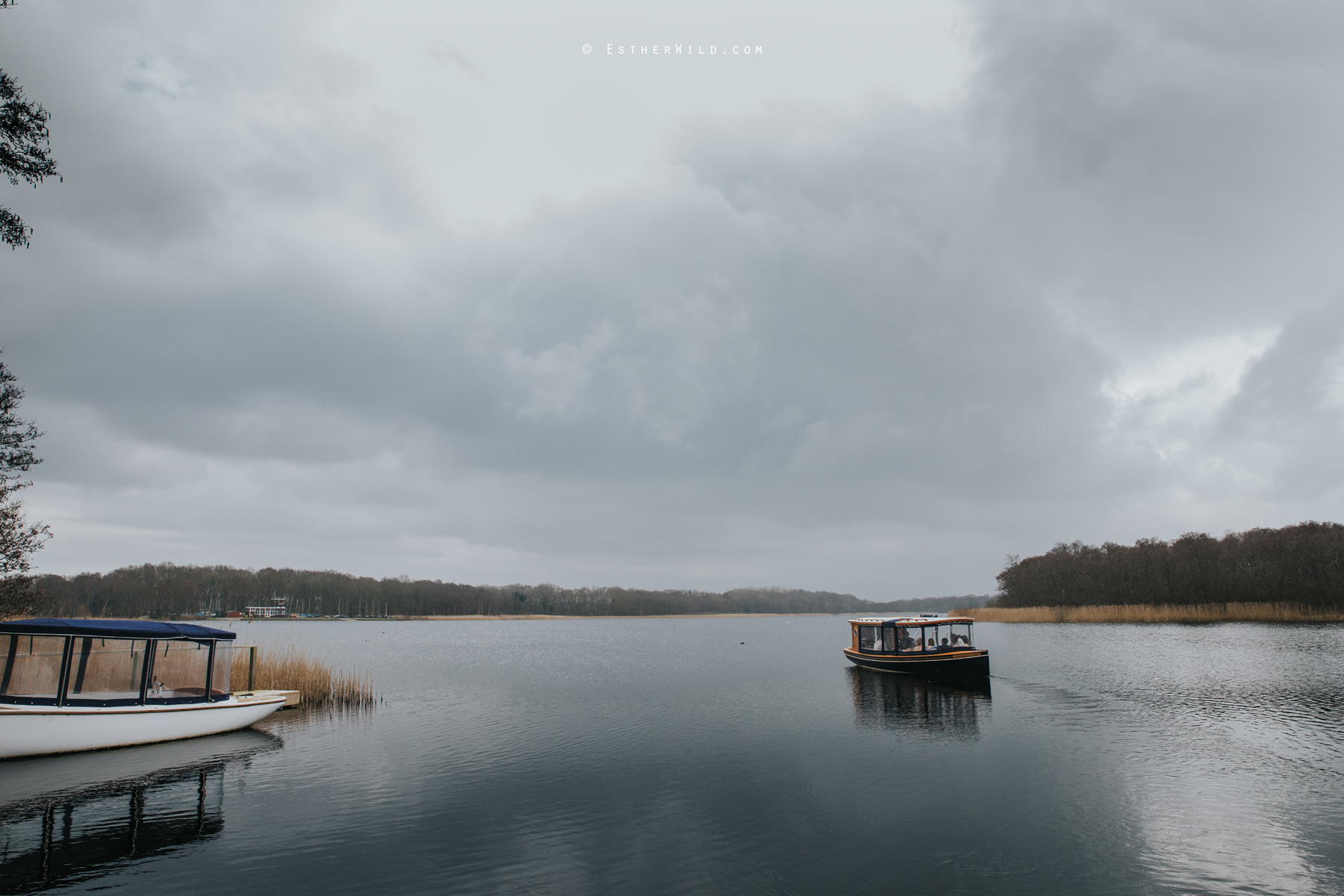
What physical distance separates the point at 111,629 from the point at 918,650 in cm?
4194

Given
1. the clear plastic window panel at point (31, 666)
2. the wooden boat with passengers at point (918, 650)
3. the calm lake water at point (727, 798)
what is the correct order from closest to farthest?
the calm lake water at point (727, 798) → the clear plastic window panel at point (31, 666) → the wooden boat with passengers at point (918, 650)

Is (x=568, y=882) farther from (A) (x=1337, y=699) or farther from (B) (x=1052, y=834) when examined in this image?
(A) (x=1337, y=699)

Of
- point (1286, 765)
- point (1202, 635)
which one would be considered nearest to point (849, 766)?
point (1286, 765)

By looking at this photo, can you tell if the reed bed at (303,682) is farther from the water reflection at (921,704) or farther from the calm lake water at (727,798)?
the water reflection at (921,704)

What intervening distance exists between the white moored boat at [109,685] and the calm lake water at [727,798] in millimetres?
883

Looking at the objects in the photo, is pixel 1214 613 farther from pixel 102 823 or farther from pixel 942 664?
pixel 102 823

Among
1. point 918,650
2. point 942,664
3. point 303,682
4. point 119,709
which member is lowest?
point 303,682

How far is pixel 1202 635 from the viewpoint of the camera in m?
65.9

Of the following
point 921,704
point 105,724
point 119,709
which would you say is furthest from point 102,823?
point 921,704

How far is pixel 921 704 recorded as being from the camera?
35.6 meters

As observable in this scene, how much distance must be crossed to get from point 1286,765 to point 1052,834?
1210 cm

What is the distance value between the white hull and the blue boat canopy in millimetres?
2484

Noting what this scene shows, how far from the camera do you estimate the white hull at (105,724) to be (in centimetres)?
2183

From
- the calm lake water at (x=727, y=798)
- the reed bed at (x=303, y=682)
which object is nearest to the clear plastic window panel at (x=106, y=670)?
the calm lake water at (x=727, y=798)
